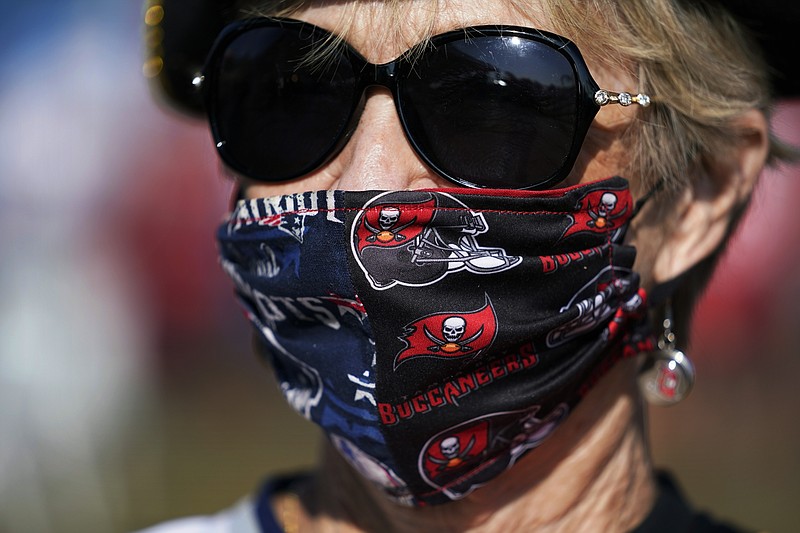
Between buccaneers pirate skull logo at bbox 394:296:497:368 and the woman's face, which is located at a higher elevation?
the woman's face

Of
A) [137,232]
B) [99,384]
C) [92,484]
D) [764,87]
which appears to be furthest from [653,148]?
[137,232]

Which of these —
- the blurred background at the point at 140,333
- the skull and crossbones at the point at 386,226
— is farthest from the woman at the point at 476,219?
the blurred background at the point at 140,333

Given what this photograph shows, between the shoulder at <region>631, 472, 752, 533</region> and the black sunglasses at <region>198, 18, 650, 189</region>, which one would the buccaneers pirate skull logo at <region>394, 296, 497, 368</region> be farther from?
the shoulder at <region>631, 472, 752, 533</region>

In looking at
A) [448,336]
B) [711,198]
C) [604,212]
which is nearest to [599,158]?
[604,212]

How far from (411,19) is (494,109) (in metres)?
0.21

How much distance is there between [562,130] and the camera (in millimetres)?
1429

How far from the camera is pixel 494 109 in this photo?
142cm

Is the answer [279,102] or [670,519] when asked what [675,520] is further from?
[279,102]

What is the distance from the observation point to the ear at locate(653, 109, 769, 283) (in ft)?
5.63

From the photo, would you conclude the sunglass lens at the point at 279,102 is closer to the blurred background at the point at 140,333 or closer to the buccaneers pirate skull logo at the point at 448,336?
the buccaneers pirate skull logo at the point at 448,336

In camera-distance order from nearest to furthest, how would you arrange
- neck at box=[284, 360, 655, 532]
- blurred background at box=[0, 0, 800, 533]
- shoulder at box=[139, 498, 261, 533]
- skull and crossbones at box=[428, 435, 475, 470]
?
1. skull and crossbones at box=[428, 435, 475, 470]
2. neck at box=[284, 360, 655, 532]
3. shoulder at box=[139, 498, 261, 533]
4. blurred background at box=[0, 0, 800, 533]

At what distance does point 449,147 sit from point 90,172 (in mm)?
5289

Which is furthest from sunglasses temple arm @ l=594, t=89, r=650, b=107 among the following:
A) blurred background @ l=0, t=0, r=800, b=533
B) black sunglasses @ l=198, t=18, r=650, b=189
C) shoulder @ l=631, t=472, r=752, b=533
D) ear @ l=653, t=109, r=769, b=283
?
blurred background @ l=0, t=0, r=800, b=533

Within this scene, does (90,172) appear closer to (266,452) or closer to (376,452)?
(266,452)
